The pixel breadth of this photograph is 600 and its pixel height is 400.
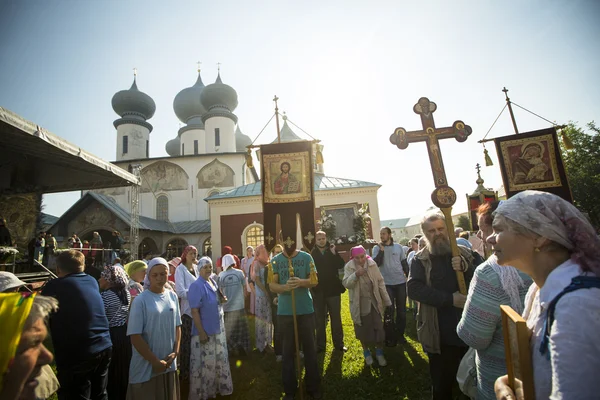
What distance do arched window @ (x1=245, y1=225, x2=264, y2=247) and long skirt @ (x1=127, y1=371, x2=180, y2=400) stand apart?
58.4ft

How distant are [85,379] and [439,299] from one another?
3435mm

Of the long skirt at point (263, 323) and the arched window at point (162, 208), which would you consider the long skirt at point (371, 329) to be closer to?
the long skirt at point (263, 323)

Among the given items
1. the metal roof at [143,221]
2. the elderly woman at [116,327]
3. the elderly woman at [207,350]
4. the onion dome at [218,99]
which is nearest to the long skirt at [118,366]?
the elderly woman at [116,327]

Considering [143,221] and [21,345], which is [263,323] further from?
[143,221]

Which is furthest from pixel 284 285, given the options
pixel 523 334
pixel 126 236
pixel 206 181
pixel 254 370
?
pixel 206 181

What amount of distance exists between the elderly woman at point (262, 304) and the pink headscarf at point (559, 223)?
514 centimetres

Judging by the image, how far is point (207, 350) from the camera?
13.5ft

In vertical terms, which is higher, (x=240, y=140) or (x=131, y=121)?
(x=131, y=121)

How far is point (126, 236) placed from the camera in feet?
71.4

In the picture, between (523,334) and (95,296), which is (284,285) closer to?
(95,296)

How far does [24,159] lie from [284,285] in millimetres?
14693

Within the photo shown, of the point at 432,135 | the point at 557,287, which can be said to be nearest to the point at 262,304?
the point at 432,135

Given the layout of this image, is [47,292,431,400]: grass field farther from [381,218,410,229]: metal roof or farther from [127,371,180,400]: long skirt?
[381,218,410,229]: metal roof

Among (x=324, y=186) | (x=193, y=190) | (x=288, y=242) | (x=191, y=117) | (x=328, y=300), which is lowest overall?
(x=328, y=300)
